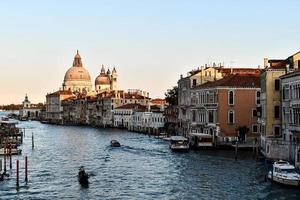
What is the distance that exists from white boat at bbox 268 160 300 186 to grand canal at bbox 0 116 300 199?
34 centimetres

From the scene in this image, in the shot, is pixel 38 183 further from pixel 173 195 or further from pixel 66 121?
pixel 66 121

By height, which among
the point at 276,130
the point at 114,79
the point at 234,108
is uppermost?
the point at 114,79

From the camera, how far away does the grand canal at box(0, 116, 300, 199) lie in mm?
20969

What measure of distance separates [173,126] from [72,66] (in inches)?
3293

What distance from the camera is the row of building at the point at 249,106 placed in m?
27.2

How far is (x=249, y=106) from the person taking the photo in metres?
39.4

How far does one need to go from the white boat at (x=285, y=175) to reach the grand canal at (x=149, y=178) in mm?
339

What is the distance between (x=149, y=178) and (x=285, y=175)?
20.0 feet

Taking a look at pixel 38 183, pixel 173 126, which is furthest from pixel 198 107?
pixel 38 183

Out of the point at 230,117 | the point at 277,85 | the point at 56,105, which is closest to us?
the point at 277,85

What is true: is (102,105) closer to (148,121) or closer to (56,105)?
(148,121)

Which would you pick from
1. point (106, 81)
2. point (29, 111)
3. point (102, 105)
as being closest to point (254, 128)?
point (102, 105)

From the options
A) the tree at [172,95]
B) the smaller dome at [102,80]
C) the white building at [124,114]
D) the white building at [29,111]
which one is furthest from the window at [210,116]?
the white building at [29,111]

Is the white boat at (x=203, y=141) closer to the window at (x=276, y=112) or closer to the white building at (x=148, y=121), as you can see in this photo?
the window at (x=276, y=112)
